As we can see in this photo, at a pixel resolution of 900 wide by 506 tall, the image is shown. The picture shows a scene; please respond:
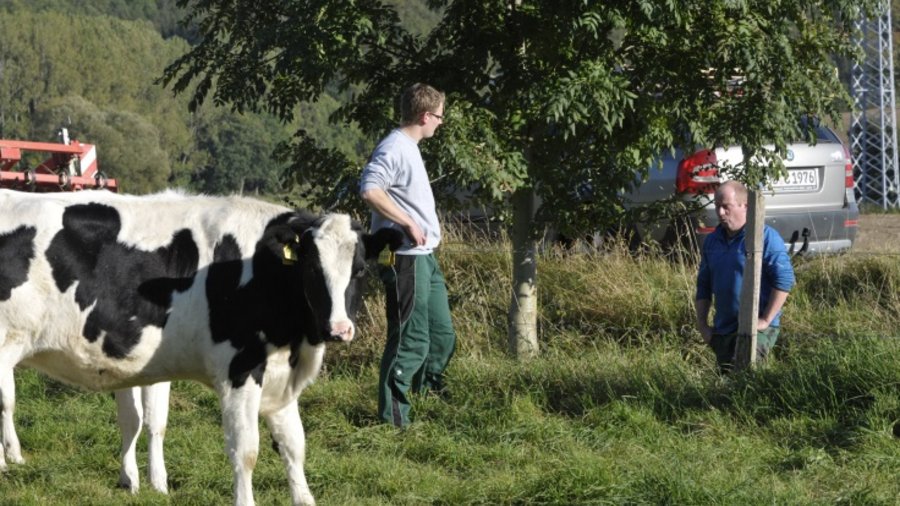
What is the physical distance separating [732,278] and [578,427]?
147 cm

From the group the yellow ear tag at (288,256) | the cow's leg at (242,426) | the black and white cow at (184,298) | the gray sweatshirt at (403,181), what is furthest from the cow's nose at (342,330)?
the gray sweatshirt at (403,181)

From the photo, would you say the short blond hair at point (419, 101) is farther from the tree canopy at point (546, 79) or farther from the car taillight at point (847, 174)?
the car taillight at point (847, 174)

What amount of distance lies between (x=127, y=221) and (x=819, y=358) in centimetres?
408

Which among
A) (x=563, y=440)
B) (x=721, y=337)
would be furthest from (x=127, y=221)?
(x=721, y=337)

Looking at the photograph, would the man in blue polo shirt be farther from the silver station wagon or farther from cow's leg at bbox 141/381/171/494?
cow's leg at bbox 141/381/171/494

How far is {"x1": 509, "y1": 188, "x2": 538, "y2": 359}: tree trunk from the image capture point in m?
8.97

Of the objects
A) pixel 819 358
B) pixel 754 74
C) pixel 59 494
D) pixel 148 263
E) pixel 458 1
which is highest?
pixel 458 1

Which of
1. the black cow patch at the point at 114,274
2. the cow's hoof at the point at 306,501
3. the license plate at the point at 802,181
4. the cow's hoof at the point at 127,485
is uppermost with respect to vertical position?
the license plate at the point at 802,181

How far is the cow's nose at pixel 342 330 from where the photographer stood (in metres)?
5.66

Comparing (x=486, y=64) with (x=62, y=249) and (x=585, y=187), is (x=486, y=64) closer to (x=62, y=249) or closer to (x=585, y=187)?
(x=585, y=187)

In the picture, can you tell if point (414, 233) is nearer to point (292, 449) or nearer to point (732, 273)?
point (292, 449)

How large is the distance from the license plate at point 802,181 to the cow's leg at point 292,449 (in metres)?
6.69

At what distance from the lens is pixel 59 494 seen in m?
6.38

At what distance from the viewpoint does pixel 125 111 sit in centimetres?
7362
